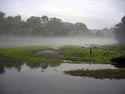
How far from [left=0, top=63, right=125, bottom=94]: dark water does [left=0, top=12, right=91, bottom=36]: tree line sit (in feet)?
12.8

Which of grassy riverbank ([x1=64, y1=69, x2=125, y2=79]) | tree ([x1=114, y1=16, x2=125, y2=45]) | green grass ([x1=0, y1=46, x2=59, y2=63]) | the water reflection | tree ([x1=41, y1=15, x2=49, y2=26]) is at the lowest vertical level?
grassy riverbank ([x1=64, y1=69, x2=125, y2=79])

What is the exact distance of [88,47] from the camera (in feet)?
55.6

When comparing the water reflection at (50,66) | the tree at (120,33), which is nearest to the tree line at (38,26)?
the water reflection at (50,66)

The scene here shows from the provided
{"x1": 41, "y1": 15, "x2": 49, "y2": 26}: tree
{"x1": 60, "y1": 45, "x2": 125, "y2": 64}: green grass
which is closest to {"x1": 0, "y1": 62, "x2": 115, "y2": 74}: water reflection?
{"x1": 60, "y1": 45, "x2": 125, "y2": 64}: green grass

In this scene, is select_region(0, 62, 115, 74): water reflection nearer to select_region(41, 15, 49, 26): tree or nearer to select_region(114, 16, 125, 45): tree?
select_region(41, 15, 49, 26): tree

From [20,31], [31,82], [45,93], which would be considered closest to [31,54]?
[20,31]

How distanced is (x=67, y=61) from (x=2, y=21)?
5.56 m

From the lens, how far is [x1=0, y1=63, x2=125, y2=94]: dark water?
8133 mm

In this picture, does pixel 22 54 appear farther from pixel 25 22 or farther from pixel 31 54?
pixel 25 22

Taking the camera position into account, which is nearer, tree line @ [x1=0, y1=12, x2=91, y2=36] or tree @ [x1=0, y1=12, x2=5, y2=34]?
tree @ [x1=0, y1=12, x2=5, y2=34]

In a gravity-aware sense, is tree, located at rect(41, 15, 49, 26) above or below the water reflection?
above

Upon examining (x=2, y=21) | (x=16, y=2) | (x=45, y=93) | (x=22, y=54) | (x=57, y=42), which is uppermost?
(x=16, y=2)

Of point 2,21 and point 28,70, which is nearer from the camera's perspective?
point 28,70

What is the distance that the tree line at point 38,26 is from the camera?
14.6m
